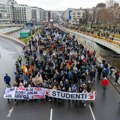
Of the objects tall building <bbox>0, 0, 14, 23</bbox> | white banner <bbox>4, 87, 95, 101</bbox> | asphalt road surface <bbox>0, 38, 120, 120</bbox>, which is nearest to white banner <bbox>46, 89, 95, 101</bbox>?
white banner <bbox>4, 87, 95, 101</bbox>

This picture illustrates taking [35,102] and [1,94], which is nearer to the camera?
[35,102]

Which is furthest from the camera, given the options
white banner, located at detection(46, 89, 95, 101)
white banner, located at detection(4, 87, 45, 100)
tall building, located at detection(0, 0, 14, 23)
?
tall building, located at detection(0, 0, 14, 23)

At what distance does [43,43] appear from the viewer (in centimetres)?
3356

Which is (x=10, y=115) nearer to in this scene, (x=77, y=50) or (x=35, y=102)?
(x=35, y=102)

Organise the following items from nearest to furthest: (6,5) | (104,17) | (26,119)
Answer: (26,119), (104,17), (6,5)

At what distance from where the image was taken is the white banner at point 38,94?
46.4 feet

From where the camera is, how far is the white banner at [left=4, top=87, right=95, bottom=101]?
14.1 meters

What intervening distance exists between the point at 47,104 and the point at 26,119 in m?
2.25

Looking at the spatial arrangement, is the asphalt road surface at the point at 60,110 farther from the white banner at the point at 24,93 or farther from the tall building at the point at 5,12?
the tall building at the point at 5,12

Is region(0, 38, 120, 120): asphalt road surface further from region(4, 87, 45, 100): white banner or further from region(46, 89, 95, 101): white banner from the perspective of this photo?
region(46, 89, 95, 101): white banner

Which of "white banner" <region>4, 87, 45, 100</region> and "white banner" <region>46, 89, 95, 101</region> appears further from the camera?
"white banner" <region>4, 87, 45, 100</region>

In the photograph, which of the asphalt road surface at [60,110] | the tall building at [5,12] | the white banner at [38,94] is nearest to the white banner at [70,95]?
the white banner at [38,94]

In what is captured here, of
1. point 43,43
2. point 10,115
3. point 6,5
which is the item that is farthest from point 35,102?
point 6,5

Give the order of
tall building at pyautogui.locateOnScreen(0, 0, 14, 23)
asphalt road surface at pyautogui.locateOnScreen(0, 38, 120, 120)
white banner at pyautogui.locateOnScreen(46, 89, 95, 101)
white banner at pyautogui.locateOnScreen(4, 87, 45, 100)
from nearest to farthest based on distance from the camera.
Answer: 1. asphalt road surface at pyautogui.locateOnScreen(0, 38, 120, 120)
2. white banner at pyautogui.locateOnScreen(46, 89, 95, 101)
3. white banner at pyautogui.locateOnScreen(4, 87, 45, 100)
4. tall building at pyautogui.locateOnScreen(0, 0, 14, 23)
